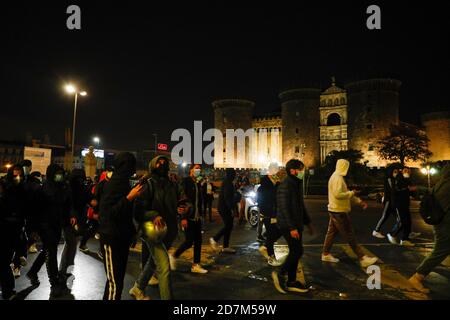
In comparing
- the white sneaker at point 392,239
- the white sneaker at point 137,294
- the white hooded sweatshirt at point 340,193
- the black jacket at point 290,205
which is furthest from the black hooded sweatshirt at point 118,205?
the white sneaker at point 392,239

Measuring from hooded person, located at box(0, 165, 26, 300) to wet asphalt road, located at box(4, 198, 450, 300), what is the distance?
290 mm

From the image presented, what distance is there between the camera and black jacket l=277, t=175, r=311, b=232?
4.87 m

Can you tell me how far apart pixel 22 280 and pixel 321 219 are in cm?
1032

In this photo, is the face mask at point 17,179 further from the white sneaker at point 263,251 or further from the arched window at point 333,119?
the arched window at point 333,119

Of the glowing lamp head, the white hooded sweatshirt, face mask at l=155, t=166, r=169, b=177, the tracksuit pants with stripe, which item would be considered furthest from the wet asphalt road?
the glowing lamp head

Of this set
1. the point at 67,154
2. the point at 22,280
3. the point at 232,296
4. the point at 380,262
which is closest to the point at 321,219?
the point at 380,262

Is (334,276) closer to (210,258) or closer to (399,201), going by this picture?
(210,258)

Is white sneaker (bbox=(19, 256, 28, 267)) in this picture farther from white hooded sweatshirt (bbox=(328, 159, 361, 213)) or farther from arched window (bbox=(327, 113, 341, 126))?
arched window (bbox=(327, 113, 341, 126))

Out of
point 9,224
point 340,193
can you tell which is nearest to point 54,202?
point 9,224

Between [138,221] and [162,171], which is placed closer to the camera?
[138,221]

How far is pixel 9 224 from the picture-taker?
4.57m

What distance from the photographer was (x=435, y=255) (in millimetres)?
4789

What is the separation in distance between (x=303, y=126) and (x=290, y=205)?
5464cm

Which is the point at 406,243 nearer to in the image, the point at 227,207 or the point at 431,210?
the point at 431,210
